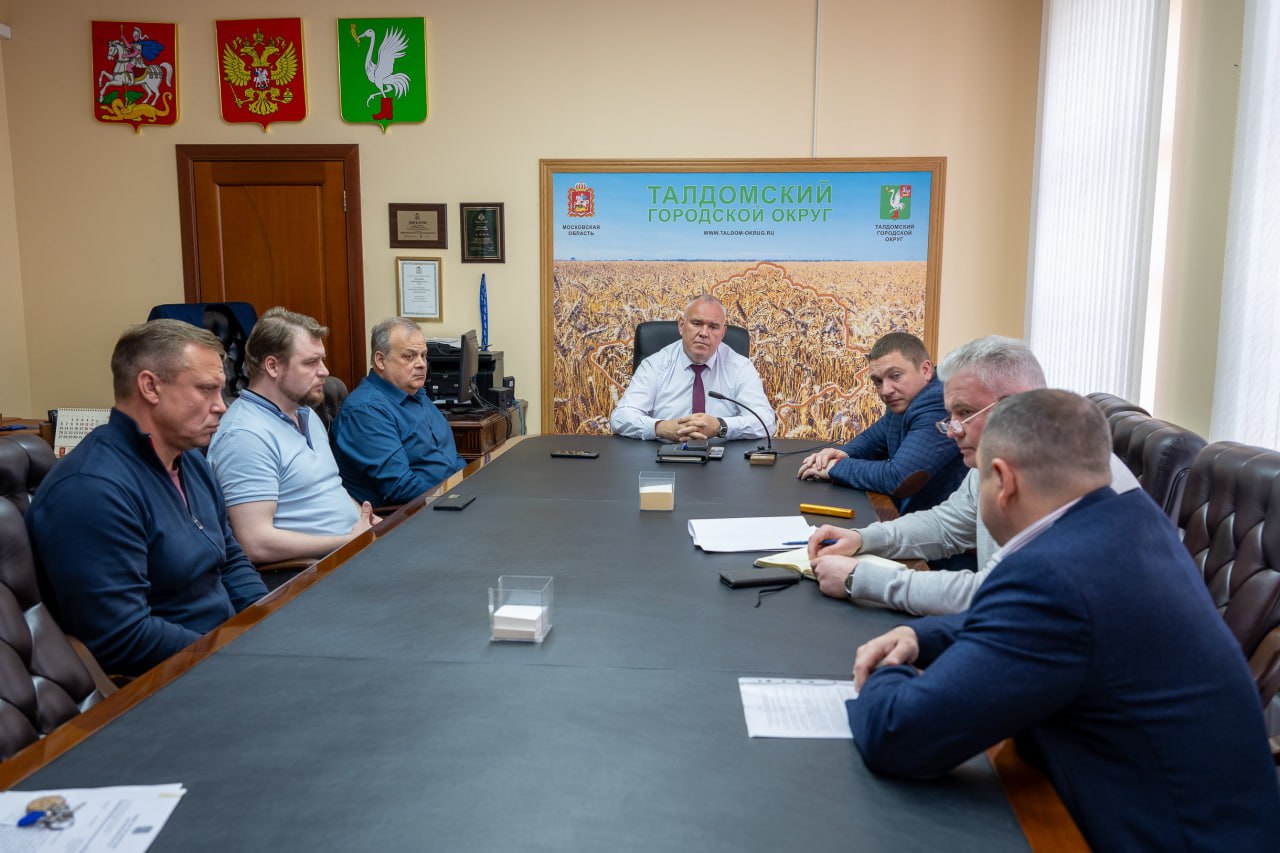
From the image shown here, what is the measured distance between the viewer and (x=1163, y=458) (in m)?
2.36

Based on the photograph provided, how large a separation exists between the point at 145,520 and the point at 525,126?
3807 millimetres

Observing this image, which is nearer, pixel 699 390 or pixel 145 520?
pixel 145 520

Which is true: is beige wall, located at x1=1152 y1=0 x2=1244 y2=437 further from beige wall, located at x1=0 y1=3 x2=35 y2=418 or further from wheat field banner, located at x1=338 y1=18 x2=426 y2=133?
beige wall, located at x1=0 y1=3 x2=35 y2=418

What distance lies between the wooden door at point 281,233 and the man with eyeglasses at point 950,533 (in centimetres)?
393

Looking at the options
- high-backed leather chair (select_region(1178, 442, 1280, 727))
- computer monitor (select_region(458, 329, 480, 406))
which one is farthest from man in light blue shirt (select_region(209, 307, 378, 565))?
high-backed leather chair (select_region(1178, 442, 1280, 727))

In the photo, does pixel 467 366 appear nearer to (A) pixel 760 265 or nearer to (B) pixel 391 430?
(B) pixel 391 430

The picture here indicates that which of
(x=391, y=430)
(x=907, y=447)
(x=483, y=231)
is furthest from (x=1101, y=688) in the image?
(x=483, y=231)

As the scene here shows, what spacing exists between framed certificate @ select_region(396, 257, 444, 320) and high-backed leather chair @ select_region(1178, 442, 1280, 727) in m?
4.04

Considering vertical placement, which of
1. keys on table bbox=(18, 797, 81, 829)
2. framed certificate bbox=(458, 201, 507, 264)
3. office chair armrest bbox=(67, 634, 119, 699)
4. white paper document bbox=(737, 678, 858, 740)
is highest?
framed certificate bbox=(458, 201, 507, 264)

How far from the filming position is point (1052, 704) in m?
1.07

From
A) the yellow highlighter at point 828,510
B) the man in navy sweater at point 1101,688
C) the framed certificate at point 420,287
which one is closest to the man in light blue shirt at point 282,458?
the yellow highlighter at point 828,510

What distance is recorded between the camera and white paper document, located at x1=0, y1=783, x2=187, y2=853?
0.96 m

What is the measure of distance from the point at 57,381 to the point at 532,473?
13.0ft

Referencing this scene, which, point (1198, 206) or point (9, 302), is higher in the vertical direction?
point (1198, 206)
